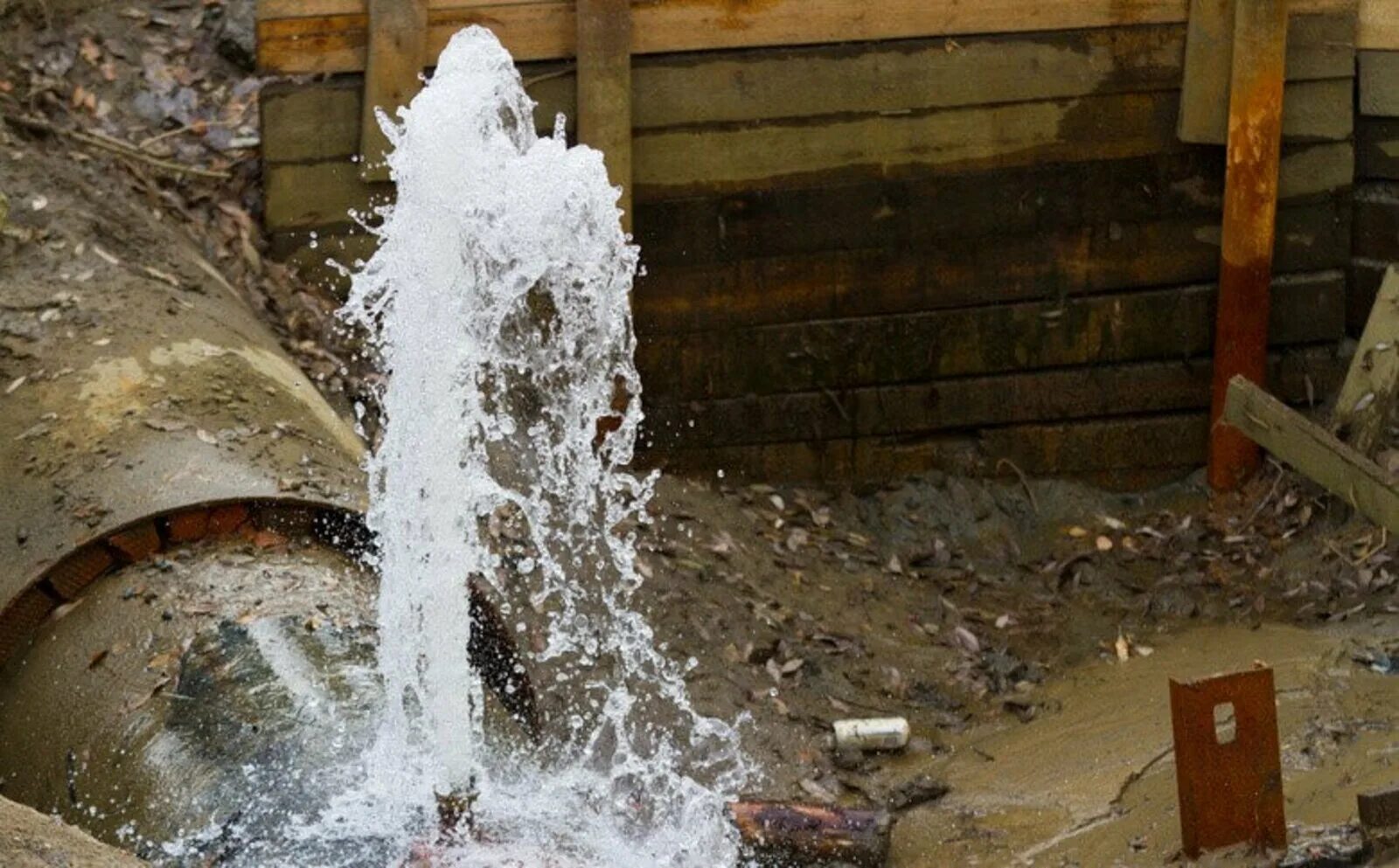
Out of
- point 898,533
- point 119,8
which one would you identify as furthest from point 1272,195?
point 119,8

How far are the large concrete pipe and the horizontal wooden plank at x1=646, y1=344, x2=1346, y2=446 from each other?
7.72 ft

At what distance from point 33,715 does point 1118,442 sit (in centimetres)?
495

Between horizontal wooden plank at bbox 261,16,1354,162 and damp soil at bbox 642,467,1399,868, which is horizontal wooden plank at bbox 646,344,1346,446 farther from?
horizontal wooden plank at bbox 261,16,1354,162

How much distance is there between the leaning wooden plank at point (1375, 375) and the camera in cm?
739

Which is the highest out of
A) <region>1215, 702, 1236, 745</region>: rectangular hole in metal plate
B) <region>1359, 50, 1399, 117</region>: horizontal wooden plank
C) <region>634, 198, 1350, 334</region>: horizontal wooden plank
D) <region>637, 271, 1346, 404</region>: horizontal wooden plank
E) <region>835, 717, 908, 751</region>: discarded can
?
<region>1359, 50, 1399, 117</region>: horizontal wooden plank

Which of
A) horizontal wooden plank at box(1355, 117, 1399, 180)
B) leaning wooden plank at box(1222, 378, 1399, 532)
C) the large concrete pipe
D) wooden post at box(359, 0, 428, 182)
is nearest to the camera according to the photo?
the large concrete pipe

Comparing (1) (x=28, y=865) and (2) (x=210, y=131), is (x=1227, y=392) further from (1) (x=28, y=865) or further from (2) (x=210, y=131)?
(1) (x=28, y=865)

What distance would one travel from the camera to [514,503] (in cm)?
664

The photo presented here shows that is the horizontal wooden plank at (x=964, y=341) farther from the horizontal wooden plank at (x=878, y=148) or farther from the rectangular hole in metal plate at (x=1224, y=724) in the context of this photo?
the rectangular hole in metal plate at (x=1224, y=724)

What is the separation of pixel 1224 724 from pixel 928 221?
9.67ft

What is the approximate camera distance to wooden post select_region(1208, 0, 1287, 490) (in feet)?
25.3

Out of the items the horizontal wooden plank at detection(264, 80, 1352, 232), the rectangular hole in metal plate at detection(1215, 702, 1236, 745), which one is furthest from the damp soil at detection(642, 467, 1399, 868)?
the horizontal wooden plank at detection(264, 80, 1352, 232)

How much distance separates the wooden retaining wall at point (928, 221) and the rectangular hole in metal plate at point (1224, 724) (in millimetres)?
2580

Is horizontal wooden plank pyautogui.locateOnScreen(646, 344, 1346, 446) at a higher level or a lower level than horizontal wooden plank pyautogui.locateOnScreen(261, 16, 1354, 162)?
lower
